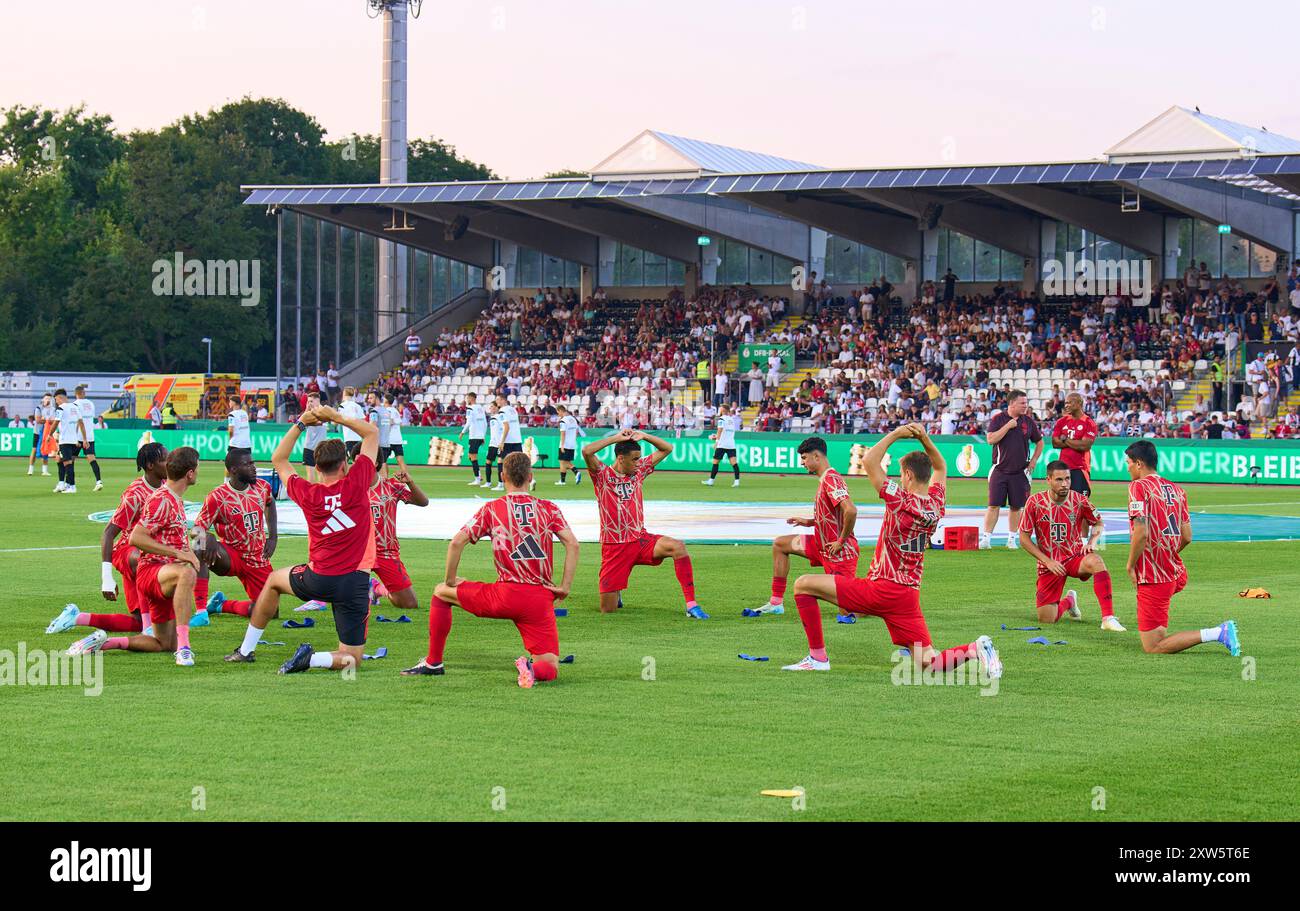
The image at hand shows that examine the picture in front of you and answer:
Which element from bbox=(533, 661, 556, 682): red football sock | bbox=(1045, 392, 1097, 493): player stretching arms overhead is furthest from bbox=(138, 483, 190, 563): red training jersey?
bbox=(1045, 392, 1097, 493): player stretching arms overhead

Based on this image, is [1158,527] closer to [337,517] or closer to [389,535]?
[337,517]

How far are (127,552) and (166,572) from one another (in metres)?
0.96

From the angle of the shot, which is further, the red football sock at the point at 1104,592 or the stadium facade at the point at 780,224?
the stadium facade at the point at 780,224

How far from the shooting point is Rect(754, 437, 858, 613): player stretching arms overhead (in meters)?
14.6

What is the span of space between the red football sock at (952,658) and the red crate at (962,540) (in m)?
11.3

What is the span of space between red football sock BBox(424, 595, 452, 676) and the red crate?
41.1 feet

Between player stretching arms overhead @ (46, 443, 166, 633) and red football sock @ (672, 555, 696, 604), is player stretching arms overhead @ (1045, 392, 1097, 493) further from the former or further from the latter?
player stretching arms overhead @ (46, 443, 166, 633)

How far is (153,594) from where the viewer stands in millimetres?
13375

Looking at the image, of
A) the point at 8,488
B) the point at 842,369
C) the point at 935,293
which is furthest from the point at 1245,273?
the point at 8,488

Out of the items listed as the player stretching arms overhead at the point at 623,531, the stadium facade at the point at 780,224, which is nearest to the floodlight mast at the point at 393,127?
the stadium facade at the point at 780,224

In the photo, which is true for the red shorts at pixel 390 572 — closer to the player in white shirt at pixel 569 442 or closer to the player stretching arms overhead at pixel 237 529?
the player stretching arms overhead at pixel 237 529

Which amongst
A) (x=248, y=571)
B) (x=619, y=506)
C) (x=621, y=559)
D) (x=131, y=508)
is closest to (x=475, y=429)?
(x=619, y=506)

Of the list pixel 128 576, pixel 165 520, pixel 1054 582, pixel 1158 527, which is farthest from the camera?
pixel 1054 582

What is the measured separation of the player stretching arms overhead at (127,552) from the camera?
44.8ft
